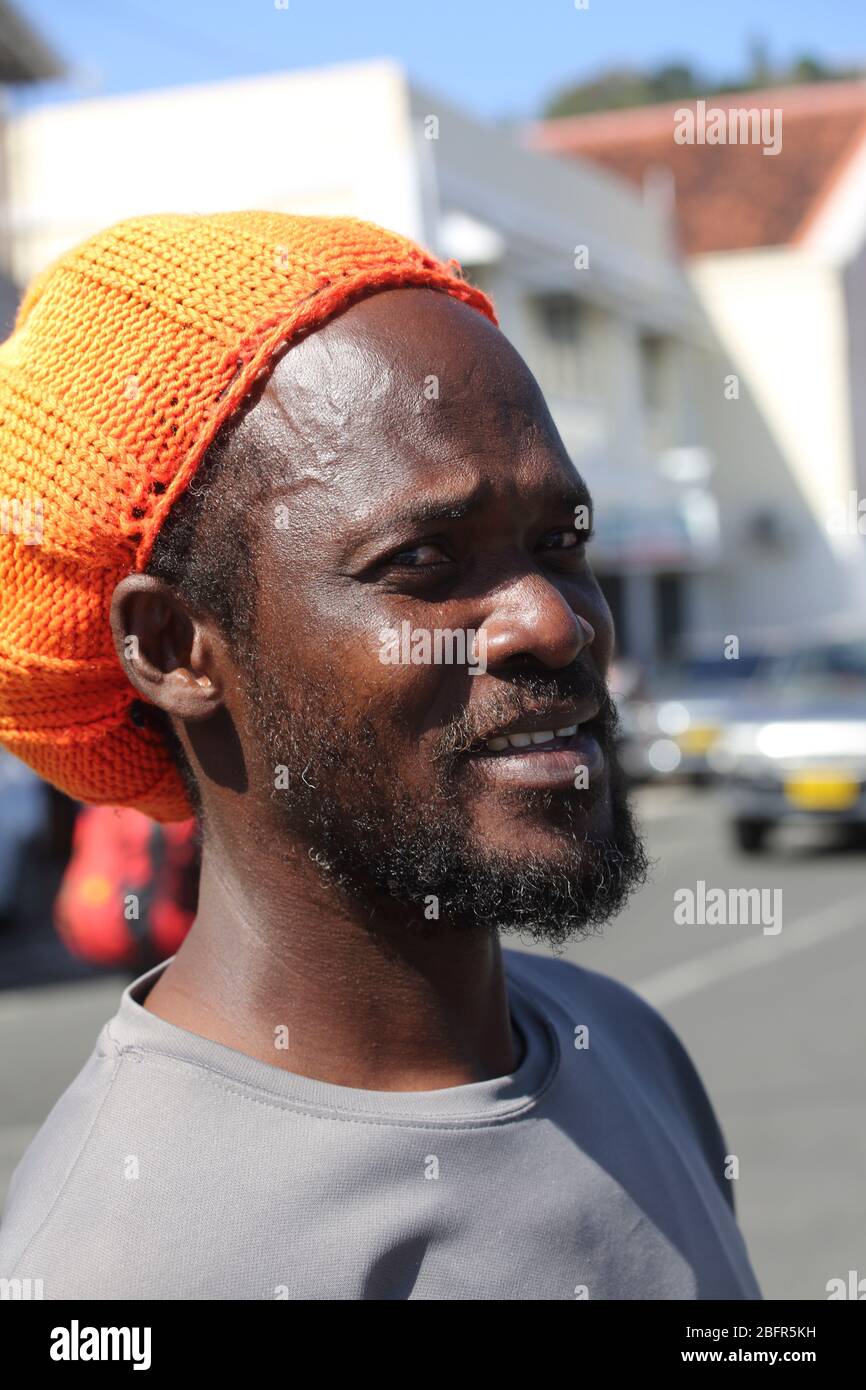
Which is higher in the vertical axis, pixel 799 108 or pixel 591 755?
pixel 591 755

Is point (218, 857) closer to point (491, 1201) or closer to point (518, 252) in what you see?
point (491, 1201)

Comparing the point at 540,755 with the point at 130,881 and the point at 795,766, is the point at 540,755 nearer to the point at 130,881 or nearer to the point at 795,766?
the point at 130,881

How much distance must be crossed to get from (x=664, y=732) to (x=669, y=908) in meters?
8.94

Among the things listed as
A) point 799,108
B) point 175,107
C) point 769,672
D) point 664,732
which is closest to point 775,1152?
point 769,672

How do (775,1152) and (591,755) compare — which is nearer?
(591,755)

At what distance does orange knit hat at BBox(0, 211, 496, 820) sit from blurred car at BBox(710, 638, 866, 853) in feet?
38.9

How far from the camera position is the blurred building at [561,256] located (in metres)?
20.0

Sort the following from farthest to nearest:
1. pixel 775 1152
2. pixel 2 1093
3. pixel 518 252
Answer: pixel 518 252
pixel 2 1093
pixel 775 1152

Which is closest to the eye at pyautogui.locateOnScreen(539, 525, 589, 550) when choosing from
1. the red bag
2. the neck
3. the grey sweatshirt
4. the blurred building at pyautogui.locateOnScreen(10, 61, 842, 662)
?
the neck

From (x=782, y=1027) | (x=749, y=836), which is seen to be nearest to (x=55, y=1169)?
(x=782, y=1027)

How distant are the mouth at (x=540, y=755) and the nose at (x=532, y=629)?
0.06 meters

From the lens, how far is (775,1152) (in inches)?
238

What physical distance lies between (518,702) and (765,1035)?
6399mm

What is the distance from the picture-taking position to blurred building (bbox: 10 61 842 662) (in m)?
20.0
